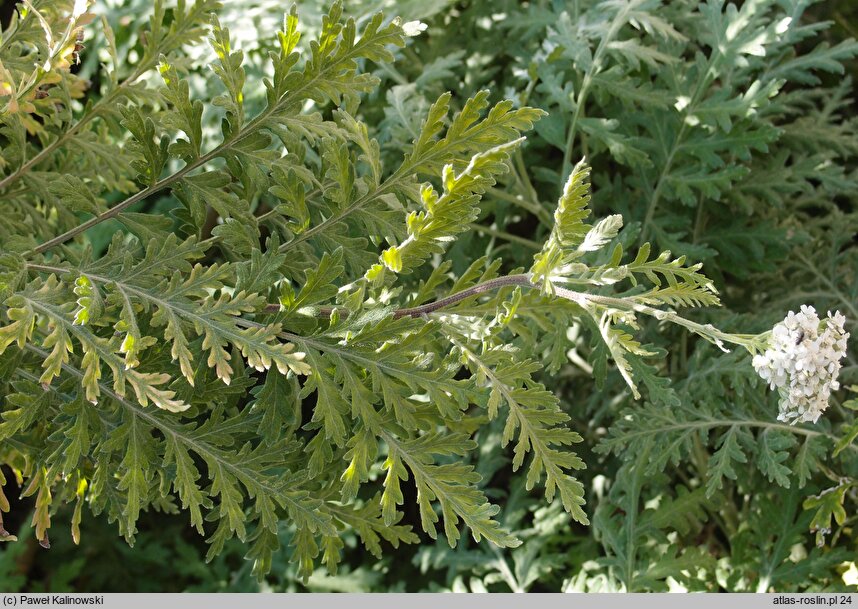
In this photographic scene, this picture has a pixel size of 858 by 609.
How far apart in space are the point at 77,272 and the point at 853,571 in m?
1.13

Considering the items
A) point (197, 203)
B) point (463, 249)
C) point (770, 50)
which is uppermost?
point (197, 203)

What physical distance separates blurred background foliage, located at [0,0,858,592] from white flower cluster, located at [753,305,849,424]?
32cm

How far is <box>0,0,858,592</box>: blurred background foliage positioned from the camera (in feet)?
4.19

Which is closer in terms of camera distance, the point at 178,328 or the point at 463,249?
the point at 178,328

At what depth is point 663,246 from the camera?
136 cm

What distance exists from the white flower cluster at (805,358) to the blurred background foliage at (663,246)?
0.32 m

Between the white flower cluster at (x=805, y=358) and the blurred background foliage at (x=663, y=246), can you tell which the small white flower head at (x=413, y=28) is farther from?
the white flower cluster at (x=805, y=358)

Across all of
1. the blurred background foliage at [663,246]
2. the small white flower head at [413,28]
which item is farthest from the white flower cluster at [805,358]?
the small white flower head at [413,28]

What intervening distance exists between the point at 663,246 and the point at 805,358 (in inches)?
25.6

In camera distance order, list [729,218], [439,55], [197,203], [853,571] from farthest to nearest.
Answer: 1. [439,55]
2. [729,218]
3. [853,571]
4. [197,203]

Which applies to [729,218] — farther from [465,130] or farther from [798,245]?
[465,130]

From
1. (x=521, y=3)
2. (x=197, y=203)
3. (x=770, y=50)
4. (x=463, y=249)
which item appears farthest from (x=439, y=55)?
(x=197, y=203)

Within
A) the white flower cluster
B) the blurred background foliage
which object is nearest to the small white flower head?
the blurred background foliage

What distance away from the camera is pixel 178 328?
774mm
